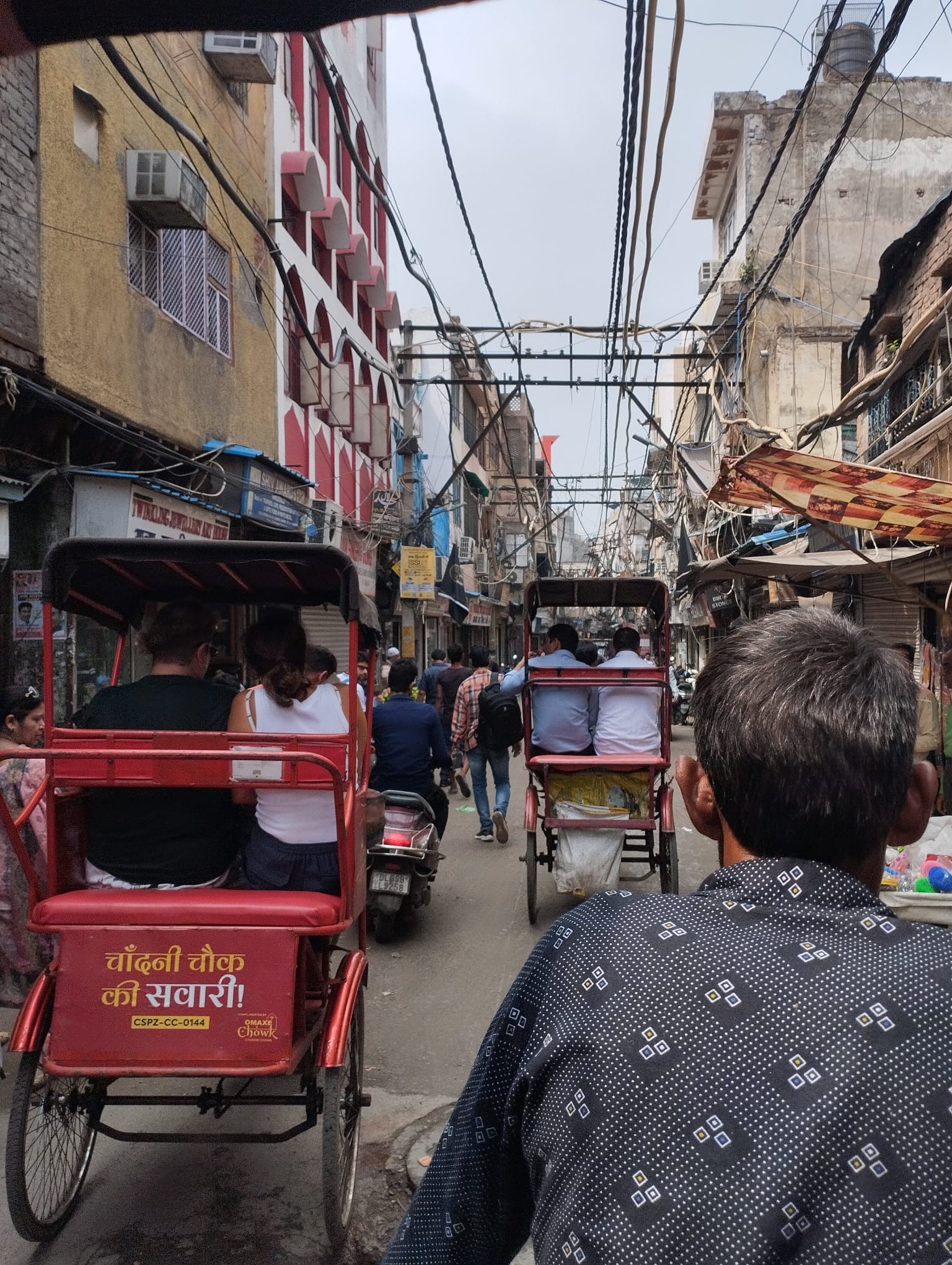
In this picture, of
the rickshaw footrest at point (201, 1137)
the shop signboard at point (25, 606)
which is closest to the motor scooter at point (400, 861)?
the rickshaw footrest at point (201, 1137)

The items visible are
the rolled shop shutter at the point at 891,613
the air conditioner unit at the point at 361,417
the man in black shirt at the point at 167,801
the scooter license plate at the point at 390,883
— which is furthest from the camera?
the air conditioner unit at the point at 361,417

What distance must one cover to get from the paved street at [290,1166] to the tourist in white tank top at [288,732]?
3.66ft

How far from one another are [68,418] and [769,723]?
8.58m

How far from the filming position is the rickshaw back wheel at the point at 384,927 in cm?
641

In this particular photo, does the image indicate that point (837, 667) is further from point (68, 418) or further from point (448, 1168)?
point (68, 418)

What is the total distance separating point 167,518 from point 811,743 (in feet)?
31.2

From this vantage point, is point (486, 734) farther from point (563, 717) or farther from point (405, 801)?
point (405, 801)

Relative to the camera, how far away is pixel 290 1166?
374 centimetres

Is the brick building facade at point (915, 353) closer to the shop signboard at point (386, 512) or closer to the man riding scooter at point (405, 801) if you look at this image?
the man riding scooter at point (405, 801)

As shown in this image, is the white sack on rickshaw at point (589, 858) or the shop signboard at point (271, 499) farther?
the shop signboard at point (271, 499)

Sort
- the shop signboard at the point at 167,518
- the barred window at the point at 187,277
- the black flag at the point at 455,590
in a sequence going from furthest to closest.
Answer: the black flag at the point at 455,590, the barred window at the point at 187,277, the shop signboard at the point at 167,518

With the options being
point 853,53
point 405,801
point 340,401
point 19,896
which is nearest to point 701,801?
point 19,896

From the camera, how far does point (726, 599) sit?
2255 cm

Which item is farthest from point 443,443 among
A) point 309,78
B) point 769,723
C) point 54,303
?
point 769,723
